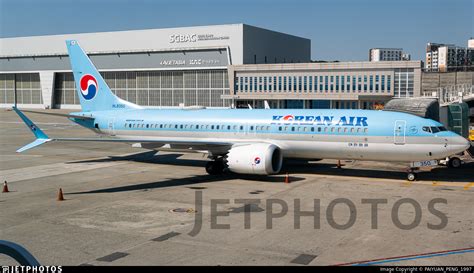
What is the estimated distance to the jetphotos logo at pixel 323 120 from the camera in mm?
25578

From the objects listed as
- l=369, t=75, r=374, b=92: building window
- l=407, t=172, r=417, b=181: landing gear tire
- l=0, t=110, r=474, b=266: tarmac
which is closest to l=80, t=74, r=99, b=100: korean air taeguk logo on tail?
l=0, t=110, r=474, b=266: tarmac

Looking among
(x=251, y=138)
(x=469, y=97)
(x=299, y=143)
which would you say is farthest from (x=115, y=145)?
(x=469, y=97)

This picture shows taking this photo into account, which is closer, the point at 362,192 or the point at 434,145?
the point at 362,192

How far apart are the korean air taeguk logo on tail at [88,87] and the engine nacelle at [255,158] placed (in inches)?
561

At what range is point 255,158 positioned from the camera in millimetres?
25047

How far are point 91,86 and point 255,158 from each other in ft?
53.5

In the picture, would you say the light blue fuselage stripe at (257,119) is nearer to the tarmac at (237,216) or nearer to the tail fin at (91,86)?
the tail fin at (91,86)

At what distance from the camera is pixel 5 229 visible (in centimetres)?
1605

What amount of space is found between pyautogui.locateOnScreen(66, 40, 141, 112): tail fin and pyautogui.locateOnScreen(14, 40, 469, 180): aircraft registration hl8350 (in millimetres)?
1443

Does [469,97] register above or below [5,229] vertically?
above

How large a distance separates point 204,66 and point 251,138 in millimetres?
62796

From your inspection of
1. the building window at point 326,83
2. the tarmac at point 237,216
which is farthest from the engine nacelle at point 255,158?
the building window at point 326,83

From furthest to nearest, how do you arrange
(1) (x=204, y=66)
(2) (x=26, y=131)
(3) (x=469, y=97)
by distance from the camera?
(1) (x=204, y=66) → (2) (x=26, y=131) → (3) (x=469, y=97)

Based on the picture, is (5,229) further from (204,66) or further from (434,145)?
(204,66)
